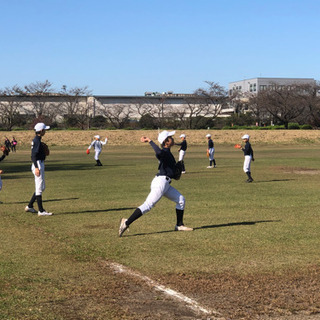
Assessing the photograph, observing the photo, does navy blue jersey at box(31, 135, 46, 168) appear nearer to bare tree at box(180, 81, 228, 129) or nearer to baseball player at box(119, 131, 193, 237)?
baseball player at box(119, 131, 193, 237)

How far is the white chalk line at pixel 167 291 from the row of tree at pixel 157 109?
8386 centimetres

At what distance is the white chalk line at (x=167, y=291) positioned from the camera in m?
Answer: 6.43

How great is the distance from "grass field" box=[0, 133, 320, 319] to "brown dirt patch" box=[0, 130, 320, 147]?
54.3 m

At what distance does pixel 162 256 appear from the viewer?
927cm

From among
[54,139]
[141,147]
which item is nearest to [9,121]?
[54,139]

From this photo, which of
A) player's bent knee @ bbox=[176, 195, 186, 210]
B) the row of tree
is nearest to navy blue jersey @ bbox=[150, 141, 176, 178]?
player's bent knee @ bbox=[176, 195, 186, 210]

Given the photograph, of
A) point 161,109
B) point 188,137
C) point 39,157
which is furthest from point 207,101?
point 39,157

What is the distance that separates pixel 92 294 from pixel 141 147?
198 feet

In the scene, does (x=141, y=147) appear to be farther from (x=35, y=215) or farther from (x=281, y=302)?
(x=281, y=302)

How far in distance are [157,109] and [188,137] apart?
3154 centimetres

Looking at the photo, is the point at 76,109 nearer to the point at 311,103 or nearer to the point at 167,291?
the point at 311,103

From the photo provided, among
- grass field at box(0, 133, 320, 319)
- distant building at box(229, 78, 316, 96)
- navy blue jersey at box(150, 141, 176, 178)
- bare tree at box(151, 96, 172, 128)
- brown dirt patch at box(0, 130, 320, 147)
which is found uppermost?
distant building at box(229, 78, 316, 96)

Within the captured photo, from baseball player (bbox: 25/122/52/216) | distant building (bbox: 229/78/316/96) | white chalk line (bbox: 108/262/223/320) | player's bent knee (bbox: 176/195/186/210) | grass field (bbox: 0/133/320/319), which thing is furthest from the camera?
distant building (bbox: 229/78/316/96)

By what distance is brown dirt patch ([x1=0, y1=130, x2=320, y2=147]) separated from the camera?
71500 mm
